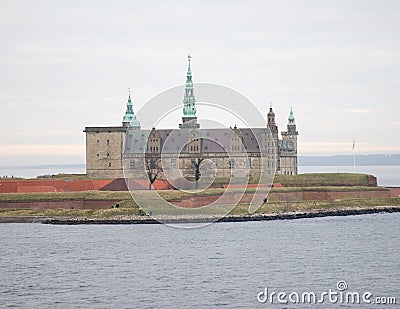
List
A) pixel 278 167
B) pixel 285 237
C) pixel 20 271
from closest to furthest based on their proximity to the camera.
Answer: pixel 20 271
pixel 285 237
pixel 278 167

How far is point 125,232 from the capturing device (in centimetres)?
6228

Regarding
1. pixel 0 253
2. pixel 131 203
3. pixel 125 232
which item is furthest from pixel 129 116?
pixel 0 253

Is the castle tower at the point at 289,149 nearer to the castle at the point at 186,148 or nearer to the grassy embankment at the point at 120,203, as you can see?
the castle at the point at 186,148

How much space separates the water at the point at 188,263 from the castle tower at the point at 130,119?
3716 cm

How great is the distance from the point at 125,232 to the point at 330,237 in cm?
1329

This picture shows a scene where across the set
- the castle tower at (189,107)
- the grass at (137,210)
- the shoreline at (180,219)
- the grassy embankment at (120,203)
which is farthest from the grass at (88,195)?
the castle tower at (189,107)

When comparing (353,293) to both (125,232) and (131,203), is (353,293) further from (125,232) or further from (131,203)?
(131,203)

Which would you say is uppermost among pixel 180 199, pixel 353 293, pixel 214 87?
pixel 214 87

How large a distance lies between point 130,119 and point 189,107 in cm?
759

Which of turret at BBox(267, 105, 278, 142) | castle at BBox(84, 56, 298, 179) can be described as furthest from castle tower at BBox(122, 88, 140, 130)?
turret at BBox(267, 105, 278, 142)

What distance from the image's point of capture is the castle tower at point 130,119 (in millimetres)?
105012

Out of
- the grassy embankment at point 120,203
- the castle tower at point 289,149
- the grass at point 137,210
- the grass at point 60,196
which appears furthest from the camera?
the castle tower at point 289,149

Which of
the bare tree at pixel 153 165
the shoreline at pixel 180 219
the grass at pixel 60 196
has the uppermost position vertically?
the bare tree at pixel 153 165

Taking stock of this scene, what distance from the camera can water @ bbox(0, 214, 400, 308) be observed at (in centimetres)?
3988
